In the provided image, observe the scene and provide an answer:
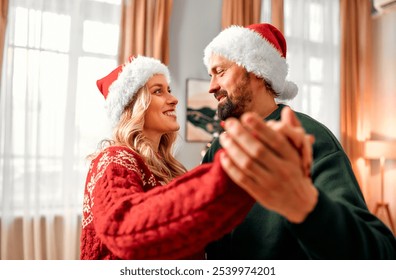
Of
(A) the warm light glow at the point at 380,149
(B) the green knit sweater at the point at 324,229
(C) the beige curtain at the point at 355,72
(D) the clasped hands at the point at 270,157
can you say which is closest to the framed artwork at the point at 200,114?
(C) the beige curtain at the point at 355,72

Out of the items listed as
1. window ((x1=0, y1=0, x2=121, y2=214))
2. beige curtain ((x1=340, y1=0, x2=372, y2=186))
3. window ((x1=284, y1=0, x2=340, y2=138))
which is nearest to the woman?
window ((x1=0, y1=0, x2=121, y2=214))

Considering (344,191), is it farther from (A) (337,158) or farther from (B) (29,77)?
(B) (29,77)

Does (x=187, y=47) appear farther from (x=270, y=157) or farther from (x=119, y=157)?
(x=270, y=157)

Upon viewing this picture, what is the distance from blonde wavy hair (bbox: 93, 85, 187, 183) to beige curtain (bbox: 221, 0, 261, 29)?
286 centimetres

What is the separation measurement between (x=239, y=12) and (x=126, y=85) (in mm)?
3019

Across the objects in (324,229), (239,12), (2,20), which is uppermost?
(239,12)

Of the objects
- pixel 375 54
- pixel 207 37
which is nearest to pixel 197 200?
pixel 207 37

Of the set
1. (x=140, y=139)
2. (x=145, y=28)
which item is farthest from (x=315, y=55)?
(x=140, y=139)

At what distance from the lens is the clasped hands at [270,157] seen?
0.45 meters

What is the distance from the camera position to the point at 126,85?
149 centimetres

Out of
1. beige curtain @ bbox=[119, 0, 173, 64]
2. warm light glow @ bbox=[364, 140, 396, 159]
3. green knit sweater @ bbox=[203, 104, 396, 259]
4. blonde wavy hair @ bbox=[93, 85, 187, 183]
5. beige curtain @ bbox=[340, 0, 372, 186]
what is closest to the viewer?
green knit sweater @ bbox=[203, 104, 396, 259]

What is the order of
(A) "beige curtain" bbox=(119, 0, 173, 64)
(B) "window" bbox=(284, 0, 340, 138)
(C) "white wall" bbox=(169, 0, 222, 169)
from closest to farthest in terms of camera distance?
(A) "beige curtain" bbox=(119, 0, 173, 64) < (C) "white wall" bbox=(169, 0, 222, 169) < (B) "window" bbox=(284, 0, 340, 138)

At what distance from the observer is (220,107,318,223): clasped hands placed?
453mm

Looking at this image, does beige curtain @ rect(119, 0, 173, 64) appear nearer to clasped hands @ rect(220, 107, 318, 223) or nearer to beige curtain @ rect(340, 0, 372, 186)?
beige curtain @ rect(340, 0, 372, 186)
